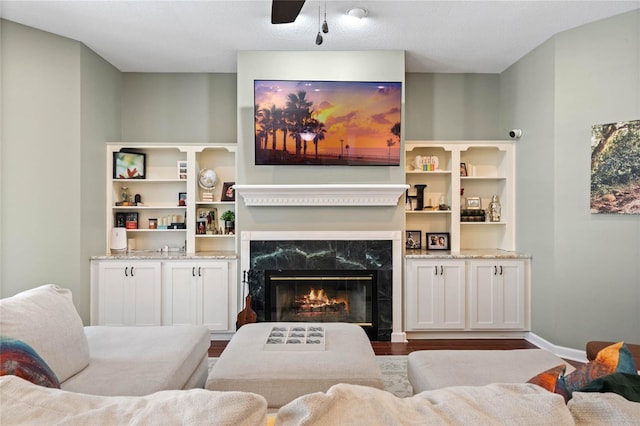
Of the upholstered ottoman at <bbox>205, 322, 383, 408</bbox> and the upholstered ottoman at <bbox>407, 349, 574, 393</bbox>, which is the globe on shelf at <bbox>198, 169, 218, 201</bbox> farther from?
the upholstered ottoman at <bbox>407, 349, 574, 393</bbox>

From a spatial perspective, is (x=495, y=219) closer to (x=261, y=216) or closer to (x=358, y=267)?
(x=358, y=267)

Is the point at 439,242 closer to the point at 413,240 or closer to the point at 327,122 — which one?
the point at 413,240

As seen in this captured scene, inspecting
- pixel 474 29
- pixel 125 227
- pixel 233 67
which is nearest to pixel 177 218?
pixel 125 227

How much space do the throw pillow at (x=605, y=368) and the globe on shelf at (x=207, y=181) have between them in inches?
146

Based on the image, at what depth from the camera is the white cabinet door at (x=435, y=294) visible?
12.4ft

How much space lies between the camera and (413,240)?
4324mm

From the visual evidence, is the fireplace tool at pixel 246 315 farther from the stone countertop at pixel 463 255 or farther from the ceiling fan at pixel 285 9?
the ceiling fan at pixel 285 9

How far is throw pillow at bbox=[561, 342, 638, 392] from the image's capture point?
114 cm

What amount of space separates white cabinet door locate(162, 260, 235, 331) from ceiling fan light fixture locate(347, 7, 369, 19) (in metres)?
2.62

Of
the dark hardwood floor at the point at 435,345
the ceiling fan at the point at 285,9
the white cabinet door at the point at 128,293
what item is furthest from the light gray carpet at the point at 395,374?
the ceiling fan at the point at 285,9

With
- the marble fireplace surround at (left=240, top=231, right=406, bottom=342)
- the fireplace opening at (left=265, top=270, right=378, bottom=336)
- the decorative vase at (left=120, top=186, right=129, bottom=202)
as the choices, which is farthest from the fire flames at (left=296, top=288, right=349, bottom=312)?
the decorative vase at (left=120, top=186, right=129, bottom=202)

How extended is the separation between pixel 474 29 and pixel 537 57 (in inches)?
33.2

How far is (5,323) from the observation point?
5.08 ft

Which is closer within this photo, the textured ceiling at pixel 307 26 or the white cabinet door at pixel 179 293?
the textured ceiling at pixel 307 26
